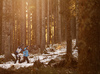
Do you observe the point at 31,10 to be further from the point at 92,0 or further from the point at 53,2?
the point at 92,0

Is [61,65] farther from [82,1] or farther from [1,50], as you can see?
[1,50]

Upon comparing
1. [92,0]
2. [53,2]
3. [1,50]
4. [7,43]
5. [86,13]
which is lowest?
[1,50]

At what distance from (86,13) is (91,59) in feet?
3.33

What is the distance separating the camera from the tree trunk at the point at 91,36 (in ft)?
9.52

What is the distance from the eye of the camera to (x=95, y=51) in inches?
115

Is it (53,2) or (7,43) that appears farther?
(53,2)

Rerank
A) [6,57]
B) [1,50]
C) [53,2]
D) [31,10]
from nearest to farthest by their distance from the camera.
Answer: [6,57], [1,50], [31,10], [53,2]

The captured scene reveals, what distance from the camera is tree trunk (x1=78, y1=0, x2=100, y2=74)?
2902mm

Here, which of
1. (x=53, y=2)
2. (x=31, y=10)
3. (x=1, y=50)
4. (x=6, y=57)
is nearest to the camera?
(x=6, y=57)

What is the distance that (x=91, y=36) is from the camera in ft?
9.57

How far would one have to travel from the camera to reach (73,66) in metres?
7.45

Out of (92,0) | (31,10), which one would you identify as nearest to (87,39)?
(92,0)

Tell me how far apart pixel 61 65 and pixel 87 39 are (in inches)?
191

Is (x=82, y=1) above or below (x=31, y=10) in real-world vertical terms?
below
